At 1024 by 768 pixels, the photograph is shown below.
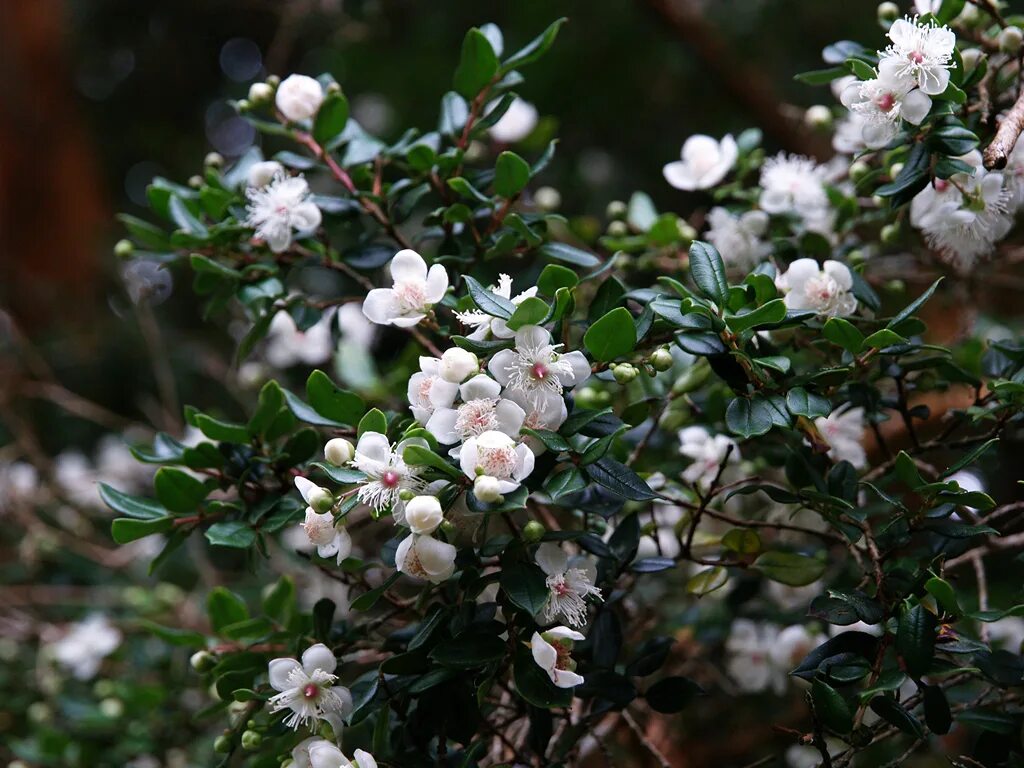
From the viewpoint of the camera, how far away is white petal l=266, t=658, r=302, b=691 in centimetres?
86

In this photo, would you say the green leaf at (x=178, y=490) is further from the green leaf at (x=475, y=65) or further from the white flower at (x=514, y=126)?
the white flower at (x=514, y=126)

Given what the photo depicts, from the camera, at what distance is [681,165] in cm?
122

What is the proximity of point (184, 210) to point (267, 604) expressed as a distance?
48 centimetres

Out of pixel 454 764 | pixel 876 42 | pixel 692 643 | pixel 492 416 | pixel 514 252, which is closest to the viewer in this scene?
pixel 492 416

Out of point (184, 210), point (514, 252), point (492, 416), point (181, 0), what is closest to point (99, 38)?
point (181, 0)

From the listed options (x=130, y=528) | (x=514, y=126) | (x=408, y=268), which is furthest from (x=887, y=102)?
(x=130, y=528)

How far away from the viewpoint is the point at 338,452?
0.79 m

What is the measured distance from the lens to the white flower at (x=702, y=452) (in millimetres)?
1100

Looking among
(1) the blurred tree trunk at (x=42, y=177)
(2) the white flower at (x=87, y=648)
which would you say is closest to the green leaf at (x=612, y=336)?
(2) the white flower at (x=87, y=648)

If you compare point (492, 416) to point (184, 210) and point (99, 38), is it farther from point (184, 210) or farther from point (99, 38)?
point (99, 38)

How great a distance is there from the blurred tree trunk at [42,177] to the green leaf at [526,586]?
259 cm

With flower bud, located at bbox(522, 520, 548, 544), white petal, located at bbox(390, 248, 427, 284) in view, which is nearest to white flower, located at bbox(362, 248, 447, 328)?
white petal, located at bbox(390, 248, 427, 284)

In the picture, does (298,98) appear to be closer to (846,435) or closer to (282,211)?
(282,211)

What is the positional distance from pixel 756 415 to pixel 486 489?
10.2 inches
